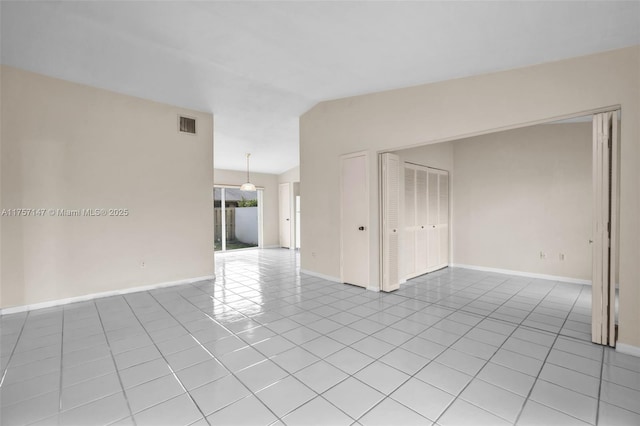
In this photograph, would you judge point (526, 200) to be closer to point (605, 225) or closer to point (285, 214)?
point (605, 225)

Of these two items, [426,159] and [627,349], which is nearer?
[627,349]

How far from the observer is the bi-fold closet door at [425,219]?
17.4 feet

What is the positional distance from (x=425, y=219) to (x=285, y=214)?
5438 millimetres

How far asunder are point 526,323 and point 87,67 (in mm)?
6243

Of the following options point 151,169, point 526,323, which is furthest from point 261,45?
point 526,323

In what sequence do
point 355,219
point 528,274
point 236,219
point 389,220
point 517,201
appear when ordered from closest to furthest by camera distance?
point 389,220, point 355,219, point 528,274, point 517,201, point 236,219

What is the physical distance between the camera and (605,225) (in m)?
2.64

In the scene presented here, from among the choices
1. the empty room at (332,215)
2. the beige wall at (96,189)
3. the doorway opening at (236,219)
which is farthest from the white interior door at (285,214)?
the beige wall at (96,189)

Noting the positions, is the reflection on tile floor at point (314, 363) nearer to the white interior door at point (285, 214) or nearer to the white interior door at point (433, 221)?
the white interior door at point (433, 221)

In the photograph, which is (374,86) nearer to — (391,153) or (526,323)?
(391,153)

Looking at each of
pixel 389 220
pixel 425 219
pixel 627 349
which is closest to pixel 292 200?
pixel 425 219

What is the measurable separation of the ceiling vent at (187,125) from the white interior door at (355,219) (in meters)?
2.76

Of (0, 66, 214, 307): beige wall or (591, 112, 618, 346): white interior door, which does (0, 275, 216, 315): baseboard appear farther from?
(591, 112, 618, 346): white interior door

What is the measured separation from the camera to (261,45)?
3.19 m
